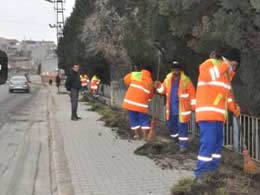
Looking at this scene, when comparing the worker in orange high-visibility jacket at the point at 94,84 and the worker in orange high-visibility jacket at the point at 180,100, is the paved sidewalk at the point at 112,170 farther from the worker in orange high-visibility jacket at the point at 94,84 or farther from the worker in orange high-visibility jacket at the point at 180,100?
the worker in orange high-visibility jacket at the point at 94,84

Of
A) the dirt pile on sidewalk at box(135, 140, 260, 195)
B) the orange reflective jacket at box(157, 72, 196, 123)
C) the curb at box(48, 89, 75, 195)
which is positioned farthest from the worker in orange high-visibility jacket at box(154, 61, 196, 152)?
the curb at box(48, 89, 75, 195)

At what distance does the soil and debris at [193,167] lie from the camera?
6891 mm

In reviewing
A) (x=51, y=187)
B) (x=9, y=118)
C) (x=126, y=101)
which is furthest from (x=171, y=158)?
(x=9, y=118)

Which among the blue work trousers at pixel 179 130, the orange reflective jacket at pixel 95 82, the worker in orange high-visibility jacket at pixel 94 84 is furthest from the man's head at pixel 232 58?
the worker in orange high-visibility jacket at pixel 94 84

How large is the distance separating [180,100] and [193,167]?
196 centimetres

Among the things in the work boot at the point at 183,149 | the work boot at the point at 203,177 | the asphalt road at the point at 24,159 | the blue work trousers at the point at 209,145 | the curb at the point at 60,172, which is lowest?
the asphalt road at the point at 24,159

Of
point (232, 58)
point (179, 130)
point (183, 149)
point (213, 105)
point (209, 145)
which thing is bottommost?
point (183, 149)

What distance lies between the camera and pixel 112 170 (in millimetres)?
9195

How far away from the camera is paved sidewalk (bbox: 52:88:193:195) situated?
7.75 metres

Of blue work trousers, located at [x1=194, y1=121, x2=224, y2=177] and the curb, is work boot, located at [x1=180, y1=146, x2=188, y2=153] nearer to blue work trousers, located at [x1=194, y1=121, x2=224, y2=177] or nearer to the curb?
the curb

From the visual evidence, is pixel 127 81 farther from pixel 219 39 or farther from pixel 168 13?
pixel 219 39

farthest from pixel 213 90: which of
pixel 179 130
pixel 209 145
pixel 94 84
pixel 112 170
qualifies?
pixel 94 84

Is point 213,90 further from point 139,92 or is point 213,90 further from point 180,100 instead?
point 139,92

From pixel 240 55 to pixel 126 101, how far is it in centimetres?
530
